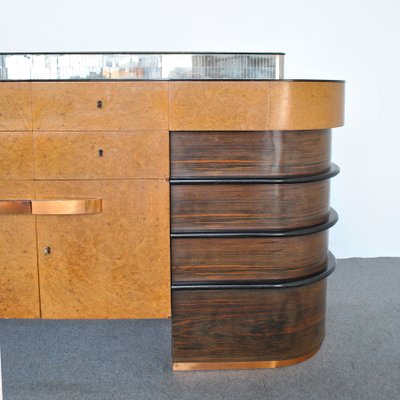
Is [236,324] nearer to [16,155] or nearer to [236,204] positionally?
[236,204]

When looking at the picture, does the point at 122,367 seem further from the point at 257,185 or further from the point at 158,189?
the point at 257,185

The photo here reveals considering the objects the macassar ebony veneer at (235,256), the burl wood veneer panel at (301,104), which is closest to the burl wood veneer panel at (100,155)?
the macassar ebony veneer at (235,256)

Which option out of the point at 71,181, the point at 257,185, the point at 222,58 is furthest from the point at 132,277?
the point at 222,58

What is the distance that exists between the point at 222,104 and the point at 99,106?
55cm

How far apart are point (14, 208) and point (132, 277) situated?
0.63 metres

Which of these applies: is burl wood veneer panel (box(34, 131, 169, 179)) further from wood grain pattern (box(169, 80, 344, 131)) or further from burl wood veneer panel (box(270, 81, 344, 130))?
burl wood veneer panel (box(270, 81, 344, 130))

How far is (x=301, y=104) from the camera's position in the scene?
274 centimetres

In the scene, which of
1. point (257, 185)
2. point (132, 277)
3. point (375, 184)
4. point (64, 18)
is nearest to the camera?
point (257, 185)

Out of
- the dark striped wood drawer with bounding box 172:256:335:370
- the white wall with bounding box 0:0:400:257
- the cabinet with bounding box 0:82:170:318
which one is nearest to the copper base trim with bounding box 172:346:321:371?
the dark striped wood drawer with bounding box 172:256:335:370

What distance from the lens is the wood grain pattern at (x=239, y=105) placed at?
271 cm

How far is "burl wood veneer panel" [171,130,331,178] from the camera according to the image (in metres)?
2.76

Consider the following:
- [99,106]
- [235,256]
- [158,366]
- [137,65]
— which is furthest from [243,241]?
[137,65]

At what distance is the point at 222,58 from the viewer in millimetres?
3100

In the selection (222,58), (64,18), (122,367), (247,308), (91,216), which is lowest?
(122,367)
